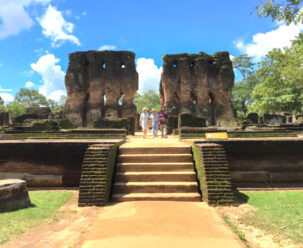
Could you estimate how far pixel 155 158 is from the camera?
16.8 feet

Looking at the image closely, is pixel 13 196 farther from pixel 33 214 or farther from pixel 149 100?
pixel 149 100

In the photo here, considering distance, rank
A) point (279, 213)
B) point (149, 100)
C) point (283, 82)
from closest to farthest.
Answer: point (279, 213) → point (283, 82) → point (149, 100)

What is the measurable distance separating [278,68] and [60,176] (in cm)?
1996

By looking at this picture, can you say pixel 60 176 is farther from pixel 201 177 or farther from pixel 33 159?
pixel 201 177

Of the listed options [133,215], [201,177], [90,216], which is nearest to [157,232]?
[133,215]

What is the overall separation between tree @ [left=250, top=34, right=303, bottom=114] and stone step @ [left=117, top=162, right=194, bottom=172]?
15972mm

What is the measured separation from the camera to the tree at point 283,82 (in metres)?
16.4

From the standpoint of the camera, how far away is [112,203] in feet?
13.3

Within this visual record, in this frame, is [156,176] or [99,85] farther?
[99,85]

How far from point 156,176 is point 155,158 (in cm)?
61

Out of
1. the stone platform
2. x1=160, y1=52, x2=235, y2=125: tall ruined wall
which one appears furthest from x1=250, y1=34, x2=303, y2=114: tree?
the stone platform

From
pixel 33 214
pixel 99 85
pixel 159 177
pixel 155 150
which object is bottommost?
pixel 33 214

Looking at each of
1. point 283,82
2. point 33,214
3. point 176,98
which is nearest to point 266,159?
point 33,214

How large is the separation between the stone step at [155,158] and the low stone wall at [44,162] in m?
0.71
